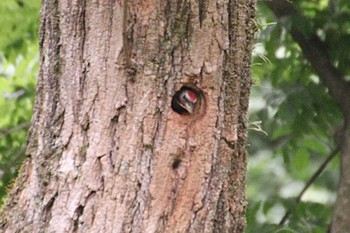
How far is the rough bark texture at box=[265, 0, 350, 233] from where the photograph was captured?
414 cm

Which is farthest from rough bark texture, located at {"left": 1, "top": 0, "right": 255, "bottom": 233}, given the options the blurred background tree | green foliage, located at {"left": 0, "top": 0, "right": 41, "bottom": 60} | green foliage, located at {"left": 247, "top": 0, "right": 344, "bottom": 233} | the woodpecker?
green foliage, located at {"left": 0, "top": 0, "right": 41, "bottom": 60}

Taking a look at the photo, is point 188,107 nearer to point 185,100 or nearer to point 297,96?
point 185,100

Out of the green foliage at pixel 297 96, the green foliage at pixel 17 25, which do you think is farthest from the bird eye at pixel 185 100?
the green foliage at pixel 17 25

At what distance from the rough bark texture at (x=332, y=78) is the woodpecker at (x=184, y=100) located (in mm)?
1831

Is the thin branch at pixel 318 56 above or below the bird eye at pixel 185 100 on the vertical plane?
above

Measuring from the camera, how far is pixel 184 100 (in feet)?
8.00

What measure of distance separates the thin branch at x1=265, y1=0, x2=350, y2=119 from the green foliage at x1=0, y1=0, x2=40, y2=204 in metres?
1.23

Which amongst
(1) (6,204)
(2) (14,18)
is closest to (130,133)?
(1) (6,204)

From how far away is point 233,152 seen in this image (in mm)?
2535

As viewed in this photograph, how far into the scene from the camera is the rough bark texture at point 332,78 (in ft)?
13.6

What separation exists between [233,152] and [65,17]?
2.05 ft

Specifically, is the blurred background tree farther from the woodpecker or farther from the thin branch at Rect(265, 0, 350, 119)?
the woodpecker

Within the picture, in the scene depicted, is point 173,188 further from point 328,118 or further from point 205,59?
point 328,118

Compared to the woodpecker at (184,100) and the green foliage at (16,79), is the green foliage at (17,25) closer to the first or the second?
the green foliage at (16,79)
